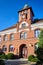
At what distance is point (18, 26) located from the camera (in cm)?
3916

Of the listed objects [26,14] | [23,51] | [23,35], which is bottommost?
[23,51]

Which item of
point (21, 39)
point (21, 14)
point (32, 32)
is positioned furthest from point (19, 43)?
point (21, 14)

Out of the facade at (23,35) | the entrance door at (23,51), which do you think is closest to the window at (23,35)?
the facade at (23,35)

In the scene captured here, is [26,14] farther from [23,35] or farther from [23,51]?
[23,51]

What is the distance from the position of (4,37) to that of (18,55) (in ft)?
25.9

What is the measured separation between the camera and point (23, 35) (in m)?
37.8

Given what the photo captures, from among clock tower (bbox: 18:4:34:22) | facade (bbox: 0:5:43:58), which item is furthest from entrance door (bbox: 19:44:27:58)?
clock tower (bbox: 18:4:34:22)

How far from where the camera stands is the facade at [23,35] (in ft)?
118

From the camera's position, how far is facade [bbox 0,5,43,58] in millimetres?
35875

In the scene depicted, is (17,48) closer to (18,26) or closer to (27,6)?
(18,26)

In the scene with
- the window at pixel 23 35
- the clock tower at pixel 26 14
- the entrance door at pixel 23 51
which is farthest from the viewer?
the clock tower at pixel 26 14

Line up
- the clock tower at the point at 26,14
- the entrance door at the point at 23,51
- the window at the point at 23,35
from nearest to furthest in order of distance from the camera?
the entrance door at the point at 23,51 < the window at the point at 23,35 < the clock tower at the point at 26,14

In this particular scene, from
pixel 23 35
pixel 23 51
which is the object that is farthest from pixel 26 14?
pixel 23 51

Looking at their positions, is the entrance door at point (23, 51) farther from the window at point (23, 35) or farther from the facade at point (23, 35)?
the window at point (23, 35)
